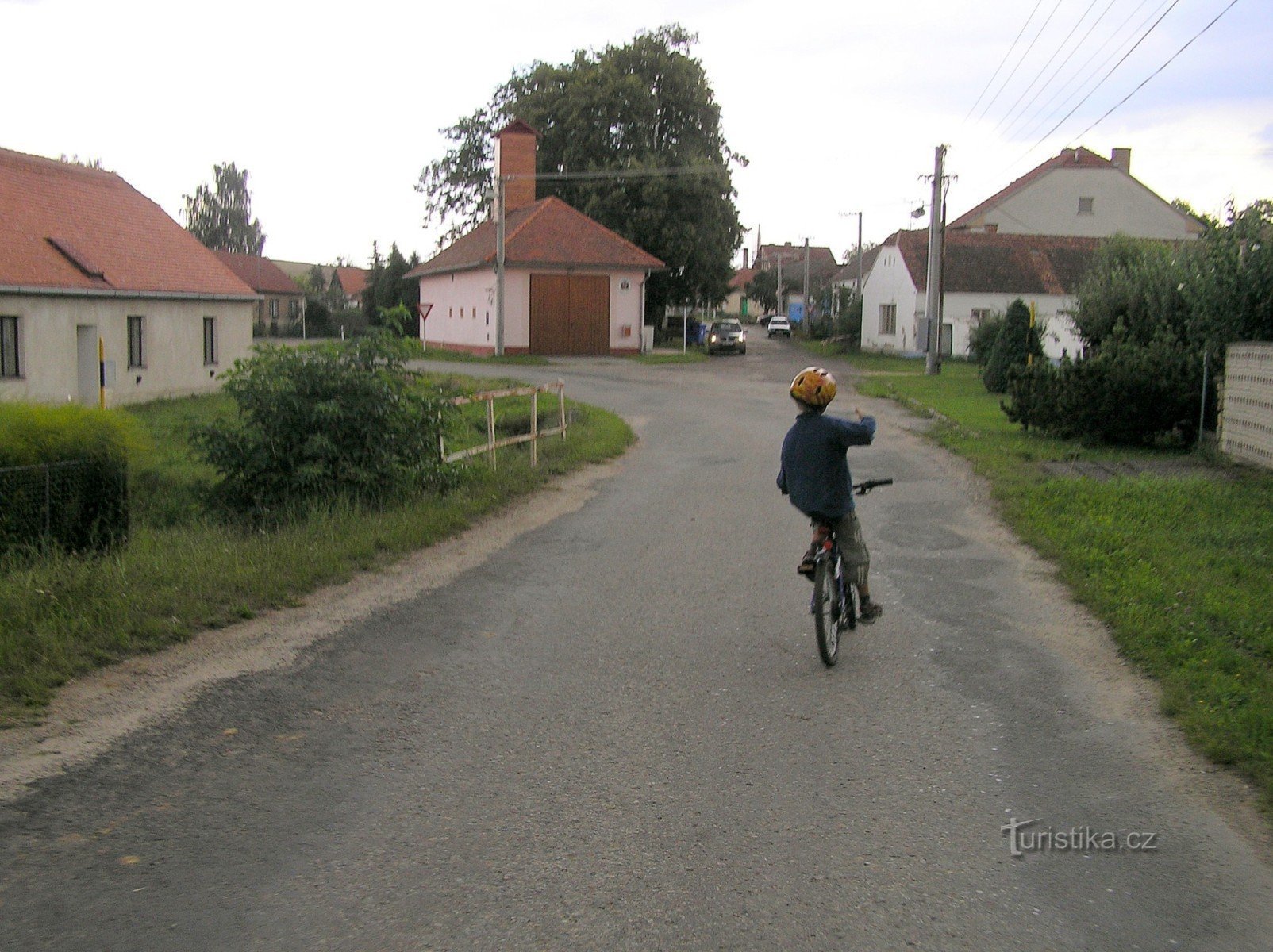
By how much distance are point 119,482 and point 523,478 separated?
16.5ft

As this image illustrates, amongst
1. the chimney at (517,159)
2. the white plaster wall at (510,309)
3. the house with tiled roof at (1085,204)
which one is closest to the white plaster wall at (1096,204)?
the house with tiled roof at (1085,204)

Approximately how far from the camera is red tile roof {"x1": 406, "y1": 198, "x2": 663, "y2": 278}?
4284cm

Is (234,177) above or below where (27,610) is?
above

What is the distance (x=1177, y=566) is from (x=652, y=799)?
574cm

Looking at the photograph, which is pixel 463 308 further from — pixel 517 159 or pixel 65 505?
pixel 65 505

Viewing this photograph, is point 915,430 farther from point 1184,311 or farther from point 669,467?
point 669,467

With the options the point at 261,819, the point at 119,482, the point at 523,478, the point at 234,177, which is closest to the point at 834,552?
the point at 261,819

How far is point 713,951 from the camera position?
356 centimetres

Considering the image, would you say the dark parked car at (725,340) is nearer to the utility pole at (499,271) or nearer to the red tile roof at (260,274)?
the utility pole at (499,271)

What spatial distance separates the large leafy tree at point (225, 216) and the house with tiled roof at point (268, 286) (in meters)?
22.8

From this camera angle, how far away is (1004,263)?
4891 cm

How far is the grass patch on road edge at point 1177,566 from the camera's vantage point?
5.79 meters

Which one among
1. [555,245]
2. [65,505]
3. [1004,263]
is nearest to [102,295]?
[65,505]

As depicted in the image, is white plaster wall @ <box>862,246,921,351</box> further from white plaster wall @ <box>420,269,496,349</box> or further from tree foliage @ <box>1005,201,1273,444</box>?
tree foliage @ <box>1005,201,1273,444</box>
